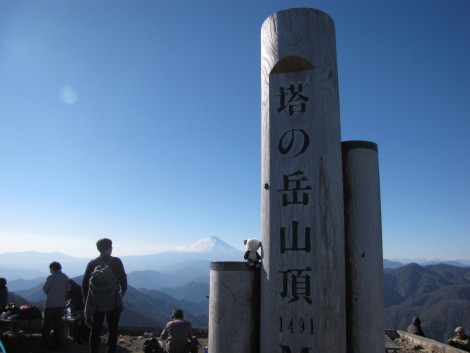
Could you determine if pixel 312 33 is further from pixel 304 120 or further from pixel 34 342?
pixel 34 342

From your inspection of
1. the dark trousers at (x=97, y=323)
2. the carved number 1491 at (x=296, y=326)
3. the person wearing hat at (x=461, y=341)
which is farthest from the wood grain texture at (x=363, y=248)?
the person wearing hat at (x=461, y=341)

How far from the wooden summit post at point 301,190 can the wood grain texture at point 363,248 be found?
16 centimetres

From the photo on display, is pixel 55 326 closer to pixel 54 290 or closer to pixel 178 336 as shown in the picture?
pixel 54 290

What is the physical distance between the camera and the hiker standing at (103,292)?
4.93 metres

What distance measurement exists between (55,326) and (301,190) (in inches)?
301

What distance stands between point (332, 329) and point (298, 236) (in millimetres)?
848

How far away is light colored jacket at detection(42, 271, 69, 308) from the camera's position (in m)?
7.94

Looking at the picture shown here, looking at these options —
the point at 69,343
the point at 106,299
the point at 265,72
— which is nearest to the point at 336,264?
the point at 265,72

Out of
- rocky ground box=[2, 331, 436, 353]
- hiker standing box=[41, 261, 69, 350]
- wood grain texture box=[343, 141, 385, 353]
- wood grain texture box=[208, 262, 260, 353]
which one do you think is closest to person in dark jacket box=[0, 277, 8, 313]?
rocky ground box=[2, 331, 436, 353]

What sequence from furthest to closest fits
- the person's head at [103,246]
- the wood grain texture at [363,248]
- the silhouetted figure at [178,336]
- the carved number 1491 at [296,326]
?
the silhouetted figure at [178,336] < the person's head at [103,246] < the wood grain texture at [363,248] < the carved number 1491 at [296,326]

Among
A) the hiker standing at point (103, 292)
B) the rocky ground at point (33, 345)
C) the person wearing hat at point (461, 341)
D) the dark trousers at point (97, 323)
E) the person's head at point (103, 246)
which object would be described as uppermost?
the person's head at point (103, 246)

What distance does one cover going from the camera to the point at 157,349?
786 cm

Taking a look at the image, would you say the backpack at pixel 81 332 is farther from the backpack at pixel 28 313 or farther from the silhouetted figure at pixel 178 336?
the silhouetted figure at pixel 178 336

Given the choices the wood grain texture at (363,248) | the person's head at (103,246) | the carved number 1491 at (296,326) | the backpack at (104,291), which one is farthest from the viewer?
the person's head at (103,246)
